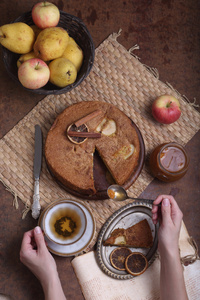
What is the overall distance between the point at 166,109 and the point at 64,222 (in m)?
0.83

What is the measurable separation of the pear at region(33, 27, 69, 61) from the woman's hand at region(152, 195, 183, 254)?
35.1 inches

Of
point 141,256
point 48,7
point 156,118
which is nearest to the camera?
point 48,7

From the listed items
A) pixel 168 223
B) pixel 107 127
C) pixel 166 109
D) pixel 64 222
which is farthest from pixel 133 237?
pixel 166 109

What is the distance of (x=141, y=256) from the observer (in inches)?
66.0

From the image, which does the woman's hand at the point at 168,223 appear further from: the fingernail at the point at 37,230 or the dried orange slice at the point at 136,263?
the fingernail at the point at 37,230

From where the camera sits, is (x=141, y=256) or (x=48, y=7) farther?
(x=141, y=256)

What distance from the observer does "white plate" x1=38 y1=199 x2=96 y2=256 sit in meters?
1.63

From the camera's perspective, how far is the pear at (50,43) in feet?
4.99

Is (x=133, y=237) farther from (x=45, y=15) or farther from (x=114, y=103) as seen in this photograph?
(x=45, y=15)

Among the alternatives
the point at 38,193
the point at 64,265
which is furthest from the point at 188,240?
the point at 38,193

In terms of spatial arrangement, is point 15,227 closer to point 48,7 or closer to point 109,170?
point 109,170

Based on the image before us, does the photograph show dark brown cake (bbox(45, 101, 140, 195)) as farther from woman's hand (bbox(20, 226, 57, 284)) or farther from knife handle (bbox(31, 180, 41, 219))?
woman's hand (bbox(20, 226, 57, 284))

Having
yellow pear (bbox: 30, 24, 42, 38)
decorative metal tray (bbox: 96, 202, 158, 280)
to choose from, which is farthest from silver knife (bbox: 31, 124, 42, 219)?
yellow pear (bbox: 30, 24, 42, 38)

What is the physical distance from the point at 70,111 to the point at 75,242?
0.69 meters
